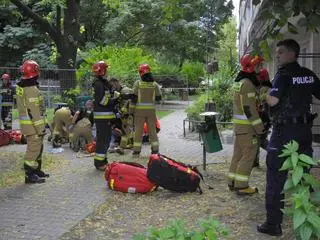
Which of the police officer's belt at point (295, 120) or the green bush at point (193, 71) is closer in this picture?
the police officer's belt at point (295, 120)

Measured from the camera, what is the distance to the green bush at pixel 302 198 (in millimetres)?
2789

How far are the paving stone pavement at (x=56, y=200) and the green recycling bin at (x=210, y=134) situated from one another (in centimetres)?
156

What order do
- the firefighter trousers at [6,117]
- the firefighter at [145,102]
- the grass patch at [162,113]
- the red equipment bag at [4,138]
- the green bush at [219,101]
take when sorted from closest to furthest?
the firefighter at [145,102] < the red equipment bag at [4,138] < the firefighter trousers at [6,117] < the green bush at [219,101] < the grass patch at [162,113]

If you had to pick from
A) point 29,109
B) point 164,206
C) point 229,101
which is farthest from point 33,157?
point 229,101

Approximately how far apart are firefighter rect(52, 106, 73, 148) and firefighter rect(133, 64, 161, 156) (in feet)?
7.99

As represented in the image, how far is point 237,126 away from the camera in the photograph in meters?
7.44

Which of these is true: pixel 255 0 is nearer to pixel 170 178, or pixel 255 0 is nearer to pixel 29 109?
Result: pixel 170 178

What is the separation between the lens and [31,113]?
831 cm

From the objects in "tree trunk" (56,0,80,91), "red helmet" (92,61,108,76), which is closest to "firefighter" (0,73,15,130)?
"tree trunk" (56,0,80,91)

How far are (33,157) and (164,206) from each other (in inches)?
103

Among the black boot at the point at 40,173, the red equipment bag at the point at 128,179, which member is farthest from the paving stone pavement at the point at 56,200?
the red equipment bag at the point at 128,179

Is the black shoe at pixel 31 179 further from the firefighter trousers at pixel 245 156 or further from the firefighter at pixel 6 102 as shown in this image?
the firefighter at pixel 6 102

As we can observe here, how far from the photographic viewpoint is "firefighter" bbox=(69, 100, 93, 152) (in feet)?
37.6

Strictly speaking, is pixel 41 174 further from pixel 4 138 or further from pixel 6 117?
pixel 6 117
